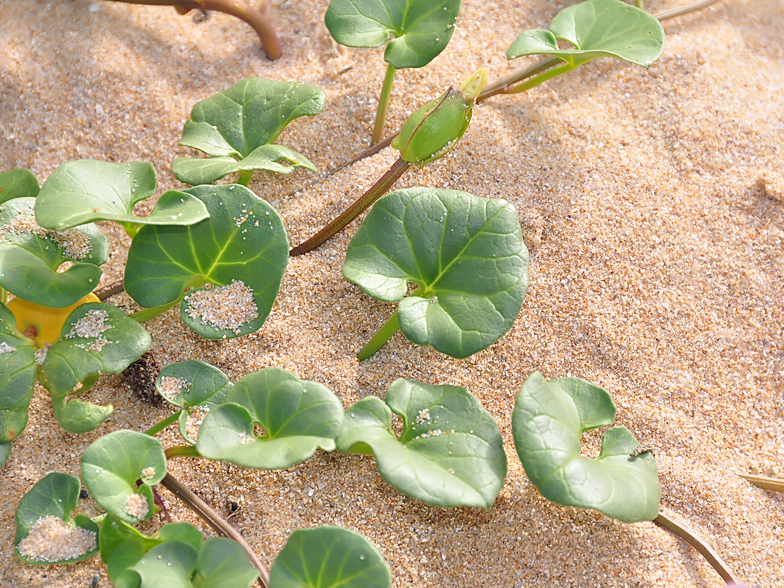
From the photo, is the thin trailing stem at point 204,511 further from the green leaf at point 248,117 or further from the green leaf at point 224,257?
the green leaf at point 248,117

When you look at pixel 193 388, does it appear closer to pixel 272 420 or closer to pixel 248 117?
pixel 272 420

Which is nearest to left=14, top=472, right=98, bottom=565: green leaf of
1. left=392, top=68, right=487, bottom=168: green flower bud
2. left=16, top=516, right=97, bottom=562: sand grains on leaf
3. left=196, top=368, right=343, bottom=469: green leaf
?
left=16, top=516, right=97, bottom=562: sand grains on leaf

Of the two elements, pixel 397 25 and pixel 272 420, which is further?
pixel 397 25

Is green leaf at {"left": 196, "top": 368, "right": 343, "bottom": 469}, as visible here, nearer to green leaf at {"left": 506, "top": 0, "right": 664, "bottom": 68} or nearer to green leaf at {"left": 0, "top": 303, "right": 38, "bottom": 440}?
green leaf at {"left": 0, "top": 303, "right": 38, "bottom": 440}

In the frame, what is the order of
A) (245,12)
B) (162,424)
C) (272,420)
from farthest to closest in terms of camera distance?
(245,12), (162,424), (272,420)

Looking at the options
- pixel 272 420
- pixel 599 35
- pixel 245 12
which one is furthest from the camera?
pixel 245 12

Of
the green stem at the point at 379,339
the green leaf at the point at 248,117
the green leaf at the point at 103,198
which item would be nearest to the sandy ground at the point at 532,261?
the green stem at the point at 379,339

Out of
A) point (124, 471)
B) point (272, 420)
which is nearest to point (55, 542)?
point (124, 471)
